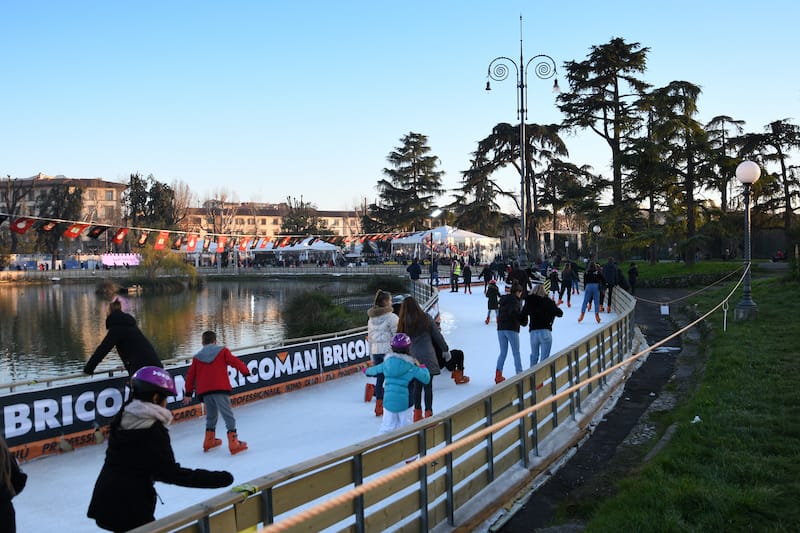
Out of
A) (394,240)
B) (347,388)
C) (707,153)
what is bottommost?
(347,388)

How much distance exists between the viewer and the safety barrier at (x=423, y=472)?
319 centimetres

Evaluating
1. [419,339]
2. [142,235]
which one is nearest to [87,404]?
[419,339]

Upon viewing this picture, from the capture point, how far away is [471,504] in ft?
17.1

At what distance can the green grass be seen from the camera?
4.63 metres

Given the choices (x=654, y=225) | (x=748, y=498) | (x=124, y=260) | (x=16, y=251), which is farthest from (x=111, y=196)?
(x=748, y=498)

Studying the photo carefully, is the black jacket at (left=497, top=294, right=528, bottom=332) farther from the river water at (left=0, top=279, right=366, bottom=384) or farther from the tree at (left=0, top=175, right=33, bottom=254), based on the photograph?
the tree at (left=0, top=175, right=33, bottom=254)

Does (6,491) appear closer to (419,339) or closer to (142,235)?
(419,339)

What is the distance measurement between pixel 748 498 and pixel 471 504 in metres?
2.02

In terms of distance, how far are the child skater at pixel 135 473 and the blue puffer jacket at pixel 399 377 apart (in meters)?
2.96

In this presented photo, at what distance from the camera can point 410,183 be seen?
69875mm

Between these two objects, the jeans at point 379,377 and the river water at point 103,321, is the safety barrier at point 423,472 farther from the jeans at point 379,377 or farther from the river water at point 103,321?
the river water at point 103,321

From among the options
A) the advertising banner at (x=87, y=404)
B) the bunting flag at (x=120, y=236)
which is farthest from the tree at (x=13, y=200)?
the advertising banner at (x=87, y=404)

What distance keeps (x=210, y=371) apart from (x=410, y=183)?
63.2m

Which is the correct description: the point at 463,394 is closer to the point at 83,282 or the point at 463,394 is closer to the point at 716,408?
the point at 716,408
